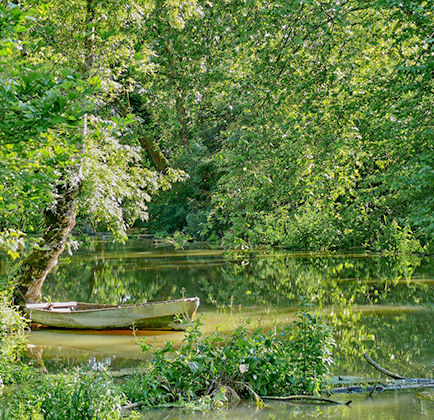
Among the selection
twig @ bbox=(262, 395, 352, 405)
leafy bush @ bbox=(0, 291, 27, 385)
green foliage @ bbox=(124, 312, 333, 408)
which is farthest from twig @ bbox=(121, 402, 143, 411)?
leafy bush @ bbox=(0, 291, 27, 385)

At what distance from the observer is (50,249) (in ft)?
42.3

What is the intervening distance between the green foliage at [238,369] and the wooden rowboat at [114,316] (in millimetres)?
5113

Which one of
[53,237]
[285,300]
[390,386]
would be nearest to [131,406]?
[390,386]

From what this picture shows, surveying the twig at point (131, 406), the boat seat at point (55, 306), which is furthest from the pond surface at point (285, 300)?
the boat seat at point (55, 306)

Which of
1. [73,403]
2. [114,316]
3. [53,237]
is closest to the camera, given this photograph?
[73,403]

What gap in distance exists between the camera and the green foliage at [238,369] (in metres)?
7.02

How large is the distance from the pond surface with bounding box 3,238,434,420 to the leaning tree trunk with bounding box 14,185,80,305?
2.37ft

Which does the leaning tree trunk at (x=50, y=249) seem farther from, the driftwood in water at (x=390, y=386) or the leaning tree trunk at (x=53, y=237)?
the driftwood in water at (x=390, y=386)

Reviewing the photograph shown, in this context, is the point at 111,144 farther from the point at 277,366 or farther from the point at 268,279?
the point at 268,279

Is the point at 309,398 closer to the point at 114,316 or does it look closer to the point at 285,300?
the point at 114,316

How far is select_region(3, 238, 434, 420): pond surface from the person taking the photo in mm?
7317

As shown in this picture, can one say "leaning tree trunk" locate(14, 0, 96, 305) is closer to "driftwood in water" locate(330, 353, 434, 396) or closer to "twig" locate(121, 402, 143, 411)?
"twig" locate(121, 402, 143, 411)

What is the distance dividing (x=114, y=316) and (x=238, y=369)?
19.9 ft

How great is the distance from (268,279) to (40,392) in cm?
A: 1473
